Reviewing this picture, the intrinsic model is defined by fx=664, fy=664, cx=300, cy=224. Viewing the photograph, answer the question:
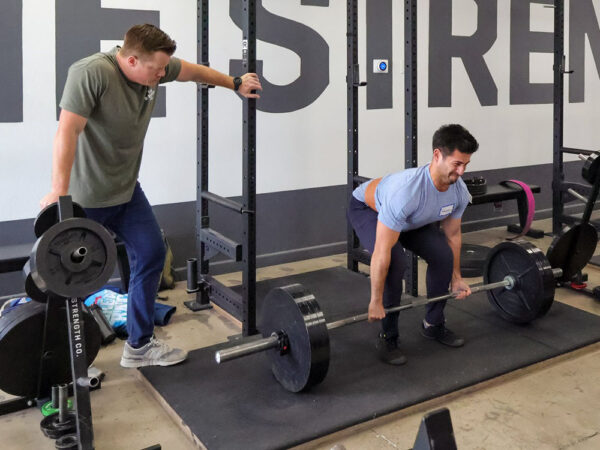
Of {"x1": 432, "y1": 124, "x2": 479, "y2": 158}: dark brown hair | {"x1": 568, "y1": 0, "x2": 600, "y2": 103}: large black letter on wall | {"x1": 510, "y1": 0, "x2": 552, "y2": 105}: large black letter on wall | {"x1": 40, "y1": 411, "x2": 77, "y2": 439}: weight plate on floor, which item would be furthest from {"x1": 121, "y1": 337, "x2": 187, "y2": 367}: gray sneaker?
{"x1": 568, "y1": 0, "x2": 600, "y2": 103}: large black letter on wall

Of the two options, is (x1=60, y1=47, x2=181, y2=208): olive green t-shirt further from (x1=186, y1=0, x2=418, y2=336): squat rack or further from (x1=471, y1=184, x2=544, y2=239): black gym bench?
(x1=471, y1=184, x2=544, y2=239): black gym bench

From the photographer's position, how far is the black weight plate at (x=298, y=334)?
2.23 metres

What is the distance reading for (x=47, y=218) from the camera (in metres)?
1.91

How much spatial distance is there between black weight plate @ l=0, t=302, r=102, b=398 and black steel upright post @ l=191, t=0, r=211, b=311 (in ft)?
3.93

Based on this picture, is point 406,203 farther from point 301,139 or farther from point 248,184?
point 301,139

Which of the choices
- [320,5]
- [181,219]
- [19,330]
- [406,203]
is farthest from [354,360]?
[320,5]

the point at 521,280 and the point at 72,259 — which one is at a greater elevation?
the point at 72,259

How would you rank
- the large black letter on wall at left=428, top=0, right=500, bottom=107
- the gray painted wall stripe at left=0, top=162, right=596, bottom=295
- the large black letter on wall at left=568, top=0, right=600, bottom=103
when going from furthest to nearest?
the large black letter on wall at left=568, top=0, right=600, bottom=103, the large black letter on wall at left=428, top=0, right=500, bottom=107, the gray painted wall stripe at left=0, top=162, right=596, bottom=295

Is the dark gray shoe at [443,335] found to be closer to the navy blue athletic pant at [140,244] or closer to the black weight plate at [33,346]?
the navy blue athletic pant at [140,244]

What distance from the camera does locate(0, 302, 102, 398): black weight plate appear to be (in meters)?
2.10

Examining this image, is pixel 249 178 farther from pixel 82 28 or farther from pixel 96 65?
pixel 82 28

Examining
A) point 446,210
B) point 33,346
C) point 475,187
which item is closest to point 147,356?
point 33,346

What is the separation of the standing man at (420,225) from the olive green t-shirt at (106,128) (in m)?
0.95

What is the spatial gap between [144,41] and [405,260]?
132 cm
